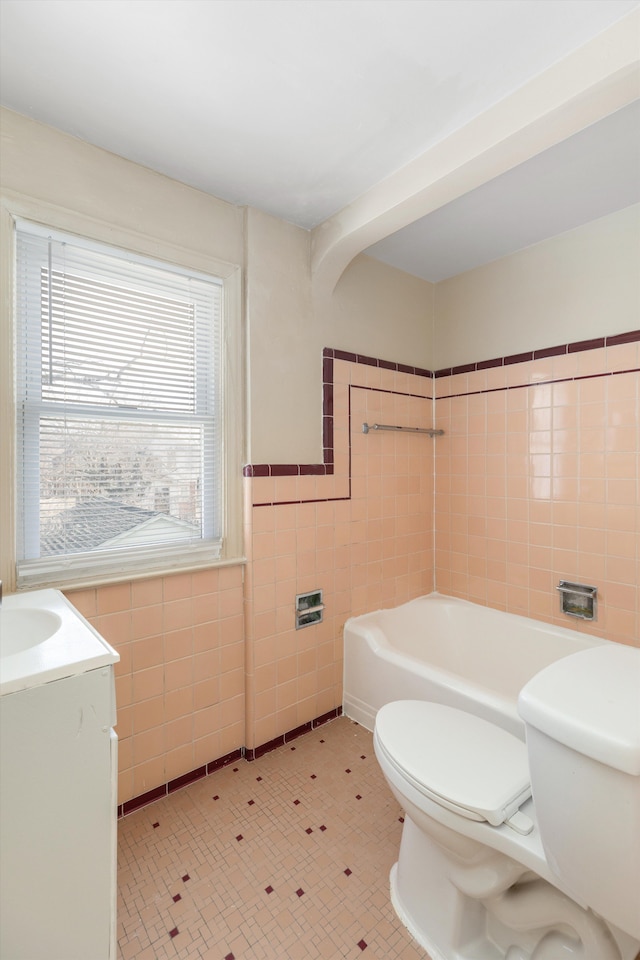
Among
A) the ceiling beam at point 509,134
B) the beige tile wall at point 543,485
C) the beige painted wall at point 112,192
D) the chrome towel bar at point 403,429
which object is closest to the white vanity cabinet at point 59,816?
the beige painted wall at point 112,192

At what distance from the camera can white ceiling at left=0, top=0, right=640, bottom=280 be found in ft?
3.54

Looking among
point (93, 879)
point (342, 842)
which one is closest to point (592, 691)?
point (342, 842)

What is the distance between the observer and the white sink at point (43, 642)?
86 cm

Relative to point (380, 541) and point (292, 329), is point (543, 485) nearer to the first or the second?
point (380, 541)

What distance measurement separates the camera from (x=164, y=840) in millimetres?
1490

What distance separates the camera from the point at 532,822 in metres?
1.03

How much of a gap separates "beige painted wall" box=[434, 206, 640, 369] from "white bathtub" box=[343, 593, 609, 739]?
1.42 m

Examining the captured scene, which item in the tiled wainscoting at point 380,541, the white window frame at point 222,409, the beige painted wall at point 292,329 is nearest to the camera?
the white window frame at point 222,409

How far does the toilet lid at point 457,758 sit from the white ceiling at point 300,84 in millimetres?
1900

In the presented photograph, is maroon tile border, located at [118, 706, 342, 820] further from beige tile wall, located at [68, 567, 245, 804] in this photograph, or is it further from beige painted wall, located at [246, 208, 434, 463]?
beige painted wall, located at [246, 208, 434, 463]

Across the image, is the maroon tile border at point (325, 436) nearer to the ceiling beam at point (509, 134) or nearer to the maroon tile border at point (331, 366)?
the maroon tile border at point (331, 366)

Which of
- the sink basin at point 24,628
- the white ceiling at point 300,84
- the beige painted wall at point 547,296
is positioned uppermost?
the white ceiling at point 300,84

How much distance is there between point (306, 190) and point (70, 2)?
2.91ft

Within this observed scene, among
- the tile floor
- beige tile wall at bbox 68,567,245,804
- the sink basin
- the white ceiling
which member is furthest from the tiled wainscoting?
the white ceiling
